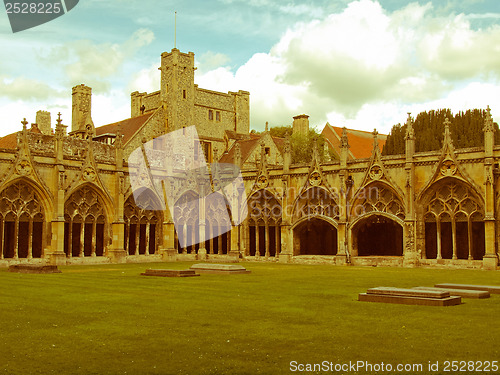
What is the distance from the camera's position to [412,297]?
13.5 meters

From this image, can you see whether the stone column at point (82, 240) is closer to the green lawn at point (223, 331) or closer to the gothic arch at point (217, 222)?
the gothic arch at point (217, 222)

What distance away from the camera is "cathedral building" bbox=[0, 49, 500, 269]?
3105cm

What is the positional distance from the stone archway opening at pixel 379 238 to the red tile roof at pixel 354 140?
2168 centimetres

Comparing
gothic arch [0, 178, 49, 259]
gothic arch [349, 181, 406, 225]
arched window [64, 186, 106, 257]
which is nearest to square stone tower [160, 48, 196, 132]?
arched window [64, 186, 106, 257]

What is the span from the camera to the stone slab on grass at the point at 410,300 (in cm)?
1306

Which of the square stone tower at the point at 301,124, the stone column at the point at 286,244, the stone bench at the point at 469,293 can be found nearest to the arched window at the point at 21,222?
the stone column at the point at 286,244

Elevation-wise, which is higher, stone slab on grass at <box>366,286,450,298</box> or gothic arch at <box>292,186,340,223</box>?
gothic arch at <box>292,186,340,223</box>

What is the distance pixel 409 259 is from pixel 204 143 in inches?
959

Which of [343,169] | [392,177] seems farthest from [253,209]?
[392,177]

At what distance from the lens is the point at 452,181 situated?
31078mm

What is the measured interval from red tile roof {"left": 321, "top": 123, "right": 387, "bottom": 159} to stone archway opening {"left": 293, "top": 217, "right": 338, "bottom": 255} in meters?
20.2

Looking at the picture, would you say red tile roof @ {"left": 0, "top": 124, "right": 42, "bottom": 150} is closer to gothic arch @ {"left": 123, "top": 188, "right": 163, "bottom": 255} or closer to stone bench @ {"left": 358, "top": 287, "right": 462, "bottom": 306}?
gothic arch @ {"left": 123, "top": 188, "right": 163, "bottom": 255}

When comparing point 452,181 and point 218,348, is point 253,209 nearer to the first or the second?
point 452,181

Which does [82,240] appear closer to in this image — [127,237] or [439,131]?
[127,237]
